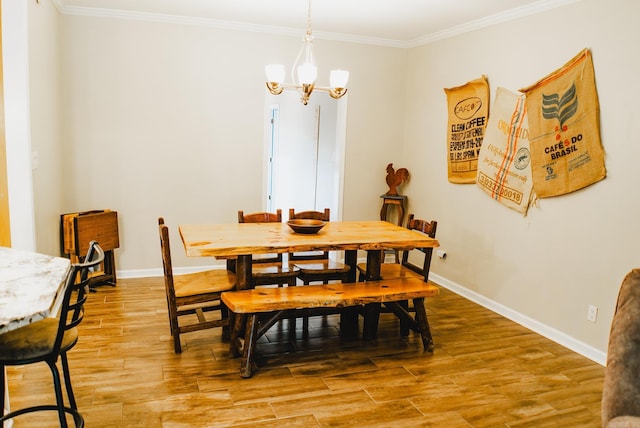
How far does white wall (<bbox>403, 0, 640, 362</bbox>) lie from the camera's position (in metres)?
3.05

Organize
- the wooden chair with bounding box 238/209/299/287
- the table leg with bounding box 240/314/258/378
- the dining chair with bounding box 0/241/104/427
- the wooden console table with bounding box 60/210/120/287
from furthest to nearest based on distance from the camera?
the wooden console table with bounding box 60/210/120/287, the wooden chair with bounding box 238/209/299/287, the table leg with bounding box 240/314/258/378, the dining chair with bounding box 0/241/104/427

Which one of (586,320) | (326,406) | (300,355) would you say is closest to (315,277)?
(300,355)

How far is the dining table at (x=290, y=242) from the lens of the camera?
291cm

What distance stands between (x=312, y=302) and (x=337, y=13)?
8.72 ft

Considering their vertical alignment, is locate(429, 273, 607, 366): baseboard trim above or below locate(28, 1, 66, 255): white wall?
below

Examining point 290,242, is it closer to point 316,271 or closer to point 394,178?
point 316,271

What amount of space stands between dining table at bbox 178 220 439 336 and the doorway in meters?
2.76

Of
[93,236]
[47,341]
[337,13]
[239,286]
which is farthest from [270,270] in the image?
[337,13]

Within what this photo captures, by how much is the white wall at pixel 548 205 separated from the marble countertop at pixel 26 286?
317cm

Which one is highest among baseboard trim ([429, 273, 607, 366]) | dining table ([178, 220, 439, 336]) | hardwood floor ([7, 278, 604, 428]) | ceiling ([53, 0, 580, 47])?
ceiling ([53, 0, 580, 47])

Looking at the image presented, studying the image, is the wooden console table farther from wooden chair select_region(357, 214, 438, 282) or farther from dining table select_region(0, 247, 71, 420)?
wooden chair select_region(357, 214, 438, 282)

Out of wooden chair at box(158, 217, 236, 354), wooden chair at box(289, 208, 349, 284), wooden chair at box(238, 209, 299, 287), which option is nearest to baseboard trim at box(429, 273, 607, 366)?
wooden chair at box(289, 208, 349, 284)

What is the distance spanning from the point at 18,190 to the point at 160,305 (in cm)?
141

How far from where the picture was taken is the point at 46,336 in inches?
70.2
